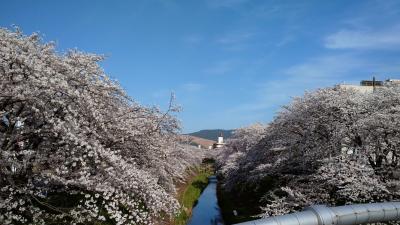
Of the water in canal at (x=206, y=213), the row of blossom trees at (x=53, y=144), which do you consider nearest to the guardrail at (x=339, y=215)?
the row of blossom trees at (x=53, y=144)

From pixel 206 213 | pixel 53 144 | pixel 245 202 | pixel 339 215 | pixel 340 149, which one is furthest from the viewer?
pixel 206 213

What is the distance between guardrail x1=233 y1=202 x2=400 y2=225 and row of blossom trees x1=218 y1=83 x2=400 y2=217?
8108mm

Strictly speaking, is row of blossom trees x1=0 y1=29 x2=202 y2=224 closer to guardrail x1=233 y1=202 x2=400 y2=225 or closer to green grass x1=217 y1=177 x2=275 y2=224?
guardrail x1=233 y1=202 x2=400 y2=225

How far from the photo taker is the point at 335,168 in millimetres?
13445

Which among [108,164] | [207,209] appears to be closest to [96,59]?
[108,164]

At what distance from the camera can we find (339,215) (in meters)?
4.28

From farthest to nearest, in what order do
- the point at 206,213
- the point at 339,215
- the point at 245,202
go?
the point at 206,213
the point at 245,202
the point at 339,215

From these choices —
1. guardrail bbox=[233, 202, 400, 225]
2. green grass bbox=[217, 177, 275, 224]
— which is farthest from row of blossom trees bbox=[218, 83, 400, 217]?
guardrail bbox=[233, 202, 400, 225]

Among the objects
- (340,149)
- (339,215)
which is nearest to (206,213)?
(340,149)

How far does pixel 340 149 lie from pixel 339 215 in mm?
11809

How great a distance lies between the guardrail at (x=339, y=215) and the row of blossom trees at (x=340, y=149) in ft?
26.6

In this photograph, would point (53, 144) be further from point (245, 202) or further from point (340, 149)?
point (245, 202)

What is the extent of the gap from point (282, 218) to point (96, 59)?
10.5 metres

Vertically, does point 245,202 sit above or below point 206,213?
above
